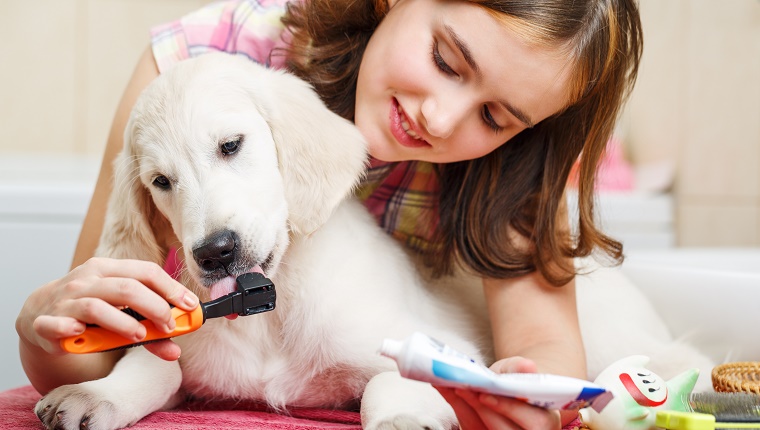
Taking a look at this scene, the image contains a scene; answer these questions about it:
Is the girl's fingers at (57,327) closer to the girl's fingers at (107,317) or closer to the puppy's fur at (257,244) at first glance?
the girl's fingers at (107,317)

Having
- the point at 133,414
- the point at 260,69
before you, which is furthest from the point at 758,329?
the point at 133,414

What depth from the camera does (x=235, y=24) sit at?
1579mm

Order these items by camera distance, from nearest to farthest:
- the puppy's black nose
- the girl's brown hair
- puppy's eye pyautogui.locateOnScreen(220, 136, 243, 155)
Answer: the puppy's black nose, puppy's eye pyautogui.locateOnScreen(220, 136, 243, 155), the girl's brown hair

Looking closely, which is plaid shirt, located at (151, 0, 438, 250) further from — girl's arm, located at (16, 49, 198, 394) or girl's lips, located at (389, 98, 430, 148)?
girl's arm, located at (16, 49, 198, 394)

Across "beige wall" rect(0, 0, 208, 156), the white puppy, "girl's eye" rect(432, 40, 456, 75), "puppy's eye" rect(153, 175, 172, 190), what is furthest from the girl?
"beige wall" rect(0, 0, 208, 156)

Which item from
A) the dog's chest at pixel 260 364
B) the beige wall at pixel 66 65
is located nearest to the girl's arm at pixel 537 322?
the dog's chest at pixel 260 364

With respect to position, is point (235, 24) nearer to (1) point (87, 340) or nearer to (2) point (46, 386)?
(2) point (46, 386)

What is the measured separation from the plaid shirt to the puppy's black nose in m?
0.57

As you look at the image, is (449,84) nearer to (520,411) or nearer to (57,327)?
(520,411)

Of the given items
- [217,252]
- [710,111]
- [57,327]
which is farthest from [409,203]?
[710,111]

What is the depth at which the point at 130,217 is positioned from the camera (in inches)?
46.2

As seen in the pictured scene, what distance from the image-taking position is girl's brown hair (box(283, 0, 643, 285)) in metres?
1.39

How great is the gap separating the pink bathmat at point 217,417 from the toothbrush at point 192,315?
0.64 feet

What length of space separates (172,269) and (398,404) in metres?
0.48
